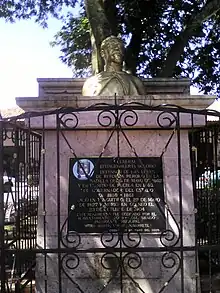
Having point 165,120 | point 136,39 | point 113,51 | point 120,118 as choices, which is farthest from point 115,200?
point 136,39

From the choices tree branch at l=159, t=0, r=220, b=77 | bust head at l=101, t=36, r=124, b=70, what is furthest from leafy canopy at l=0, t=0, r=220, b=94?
bust head at l=101, t=36, r=124, b=70

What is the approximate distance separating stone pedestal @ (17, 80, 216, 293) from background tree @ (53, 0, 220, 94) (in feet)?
19.8

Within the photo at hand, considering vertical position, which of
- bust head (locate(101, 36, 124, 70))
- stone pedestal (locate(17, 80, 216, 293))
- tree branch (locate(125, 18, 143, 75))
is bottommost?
stone pedestal (locate(17, 80, 216, 293))

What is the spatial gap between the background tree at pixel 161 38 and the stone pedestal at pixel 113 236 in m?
6.04

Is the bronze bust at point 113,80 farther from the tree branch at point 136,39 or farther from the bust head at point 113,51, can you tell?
the tree branch at point 136,39

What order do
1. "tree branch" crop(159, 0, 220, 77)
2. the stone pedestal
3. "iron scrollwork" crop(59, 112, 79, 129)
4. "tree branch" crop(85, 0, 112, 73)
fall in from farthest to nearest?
"tree branch" crop(159, 0, 220, 77)
"tree branch" crop(85, 0, 112, 73)
the stone pedestal
"iron scrollwork" crop(59, 112, 79, 129)

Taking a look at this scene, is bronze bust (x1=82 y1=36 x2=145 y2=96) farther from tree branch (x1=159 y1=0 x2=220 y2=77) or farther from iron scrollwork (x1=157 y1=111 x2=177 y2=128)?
tree branch (x1=159 y1=0 x2=220 y2=77)

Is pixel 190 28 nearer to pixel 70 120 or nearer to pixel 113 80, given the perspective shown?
pixel 113 80

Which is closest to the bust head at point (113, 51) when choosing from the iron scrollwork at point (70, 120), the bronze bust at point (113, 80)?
the bronze bust at point (113, 80)

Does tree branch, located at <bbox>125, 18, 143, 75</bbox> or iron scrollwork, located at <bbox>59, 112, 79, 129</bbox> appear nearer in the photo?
iron scrollwork, located at <bbox>59, 112, 79, 129</bbox>

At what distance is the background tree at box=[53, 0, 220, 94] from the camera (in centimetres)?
1114

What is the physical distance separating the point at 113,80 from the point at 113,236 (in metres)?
1.87

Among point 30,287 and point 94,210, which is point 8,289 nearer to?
point 30,287

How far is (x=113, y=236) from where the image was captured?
4672 millimetres
